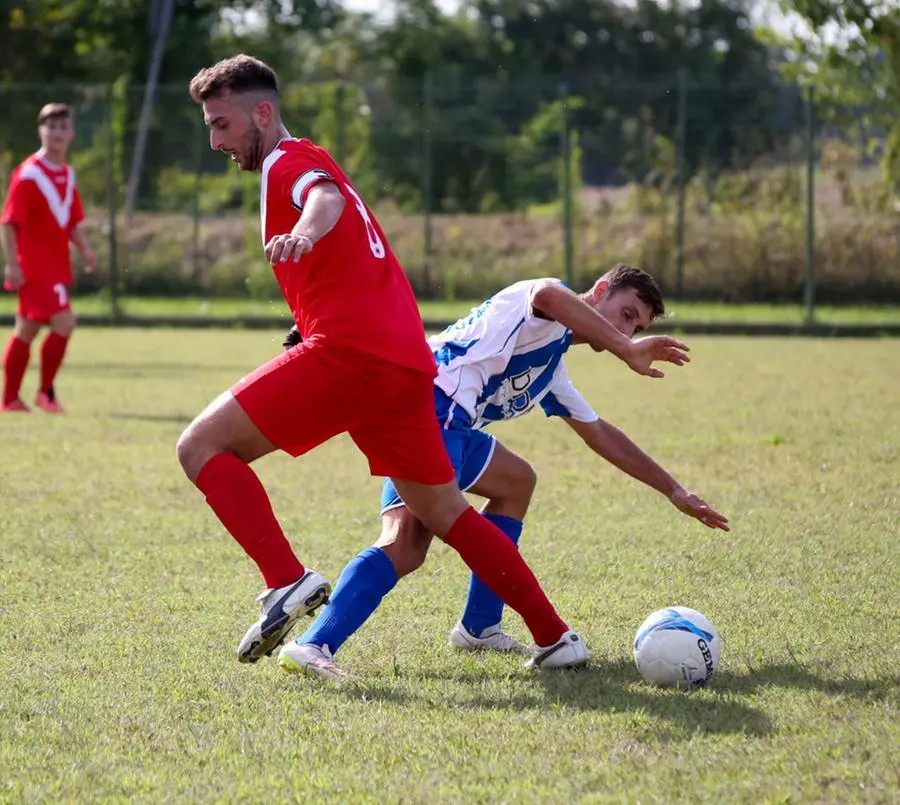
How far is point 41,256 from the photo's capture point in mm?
12078

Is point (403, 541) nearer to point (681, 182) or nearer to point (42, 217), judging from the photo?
point (42, 217)

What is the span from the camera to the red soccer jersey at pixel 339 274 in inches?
174

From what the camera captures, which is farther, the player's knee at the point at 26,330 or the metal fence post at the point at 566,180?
the metal fence post at the point at 566,180

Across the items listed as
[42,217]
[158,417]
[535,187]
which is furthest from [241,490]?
[535,187]

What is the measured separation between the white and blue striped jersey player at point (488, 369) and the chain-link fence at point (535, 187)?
16057 mm

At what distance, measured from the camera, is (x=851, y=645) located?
4.89 meters

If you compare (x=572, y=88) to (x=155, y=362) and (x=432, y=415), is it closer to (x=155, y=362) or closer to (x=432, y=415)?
(x=155, y=362)

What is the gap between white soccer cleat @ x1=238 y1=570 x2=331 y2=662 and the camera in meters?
4.33

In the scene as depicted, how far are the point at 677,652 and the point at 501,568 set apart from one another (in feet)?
1.81

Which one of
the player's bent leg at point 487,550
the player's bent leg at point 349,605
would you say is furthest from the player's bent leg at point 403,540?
the player's bent leg at point 487,550

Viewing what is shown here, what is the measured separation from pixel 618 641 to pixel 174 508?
3.20 metres

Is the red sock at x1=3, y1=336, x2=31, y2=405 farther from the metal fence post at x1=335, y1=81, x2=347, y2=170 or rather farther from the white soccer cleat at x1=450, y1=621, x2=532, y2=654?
the metal fence post at x1=335, y1=81, x2=347, y2=170

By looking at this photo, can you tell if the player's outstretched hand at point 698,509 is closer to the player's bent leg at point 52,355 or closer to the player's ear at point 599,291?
the player's ear at point 599,291

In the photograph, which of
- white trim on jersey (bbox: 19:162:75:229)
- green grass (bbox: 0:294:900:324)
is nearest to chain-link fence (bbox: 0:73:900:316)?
green grass (bbox: 0:294:900:324)
